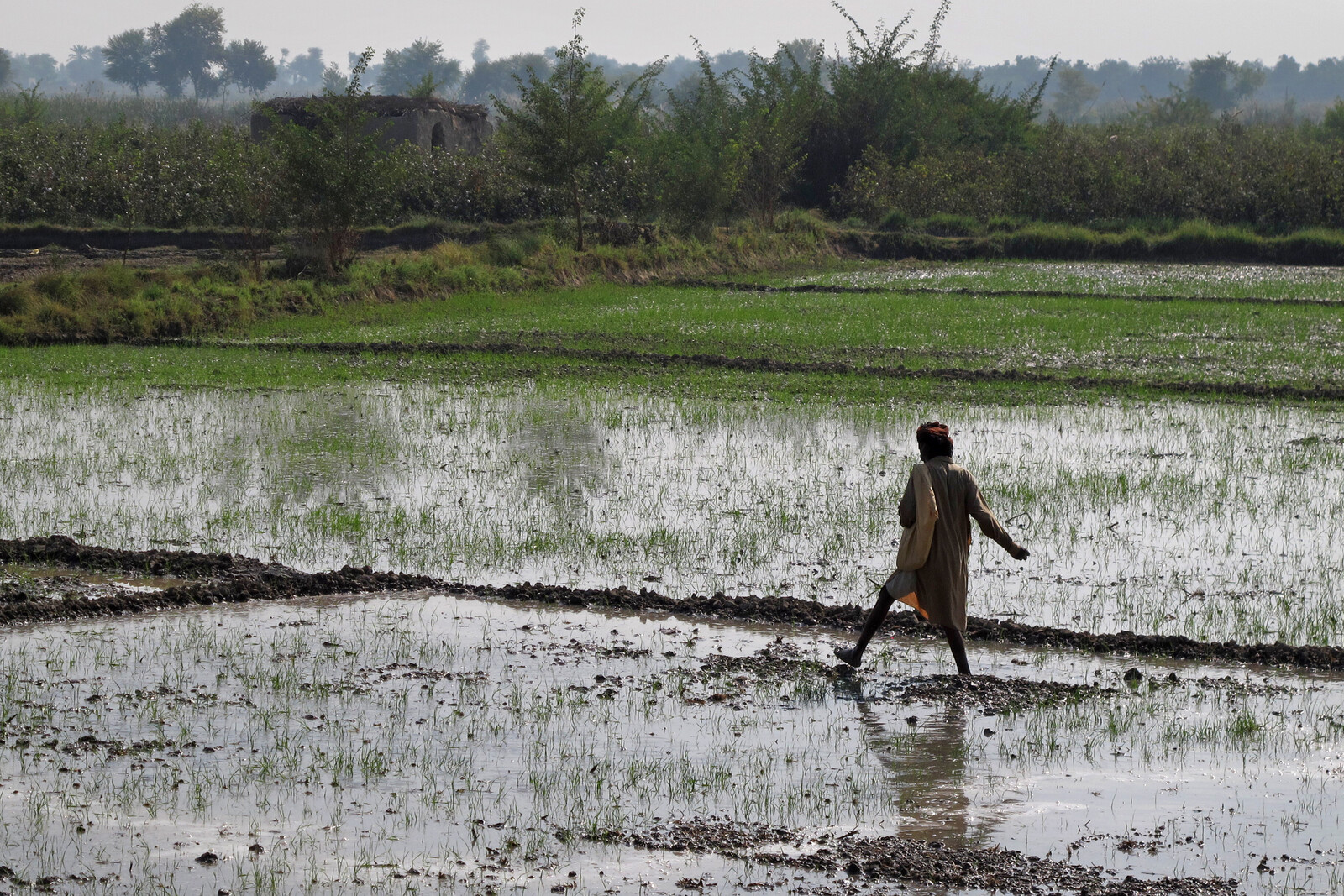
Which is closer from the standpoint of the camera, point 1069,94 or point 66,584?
point 66,584

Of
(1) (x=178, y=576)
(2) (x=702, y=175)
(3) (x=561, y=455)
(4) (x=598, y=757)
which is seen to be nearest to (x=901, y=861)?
(4) (x=598, y=757)

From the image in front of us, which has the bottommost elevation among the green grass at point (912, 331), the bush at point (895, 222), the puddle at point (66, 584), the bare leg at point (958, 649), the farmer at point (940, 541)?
the puddle at point (66, 584)

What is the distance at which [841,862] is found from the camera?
400 centimetres

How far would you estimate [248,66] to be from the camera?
5217 inches

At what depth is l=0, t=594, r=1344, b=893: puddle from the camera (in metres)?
4.00

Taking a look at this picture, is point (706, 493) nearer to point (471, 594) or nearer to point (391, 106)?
point (471, 594)

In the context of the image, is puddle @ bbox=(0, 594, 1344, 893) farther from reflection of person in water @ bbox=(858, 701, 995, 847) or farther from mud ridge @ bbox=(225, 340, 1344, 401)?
mud ridge @ bbox=(225, 340, 1344, 401)

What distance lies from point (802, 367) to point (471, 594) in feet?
29.7

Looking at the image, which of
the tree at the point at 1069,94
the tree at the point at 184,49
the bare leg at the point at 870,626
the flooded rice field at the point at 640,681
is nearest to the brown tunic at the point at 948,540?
the bare leg at the point at 870,626

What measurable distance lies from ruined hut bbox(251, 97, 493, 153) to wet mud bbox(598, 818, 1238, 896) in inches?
1349

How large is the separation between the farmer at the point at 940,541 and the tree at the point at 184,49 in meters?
132

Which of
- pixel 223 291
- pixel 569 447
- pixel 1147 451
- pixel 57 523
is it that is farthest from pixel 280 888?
pixel 223 291

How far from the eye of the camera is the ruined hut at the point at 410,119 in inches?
1457

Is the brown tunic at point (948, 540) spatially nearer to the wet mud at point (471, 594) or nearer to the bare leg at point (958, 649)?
the bare leg at point (958, 649)
